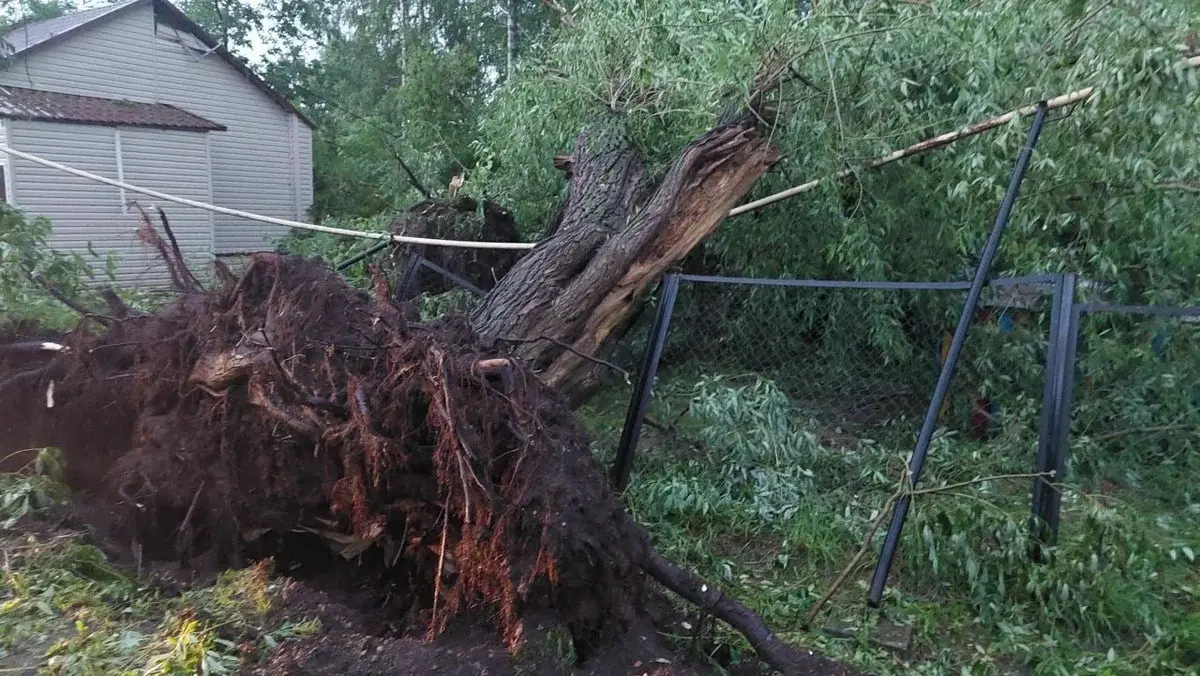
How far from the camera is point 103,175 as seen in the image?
12.6 metres

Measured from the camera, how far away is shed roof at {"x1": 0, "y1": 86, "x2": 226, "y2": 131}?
11484mm

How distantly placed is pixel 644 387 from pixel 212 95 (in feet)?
46.9

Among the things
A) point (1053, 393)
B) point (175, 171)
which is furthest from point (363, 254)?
point (175, 171)

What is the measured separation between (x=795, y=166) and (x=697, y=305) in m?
1.15

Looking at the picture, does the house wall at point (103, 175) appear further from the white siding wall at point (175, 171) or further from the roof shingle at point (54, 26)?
the roof shingle at point (54, 26)

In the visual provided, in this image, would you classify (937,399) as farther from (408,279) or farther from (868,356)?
(408,279)

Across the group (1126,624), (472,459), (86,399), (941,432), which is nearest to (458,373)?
(472,459)

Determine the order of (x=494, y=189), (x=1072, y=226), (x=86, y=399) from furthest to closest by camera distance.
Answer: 1. (x=494, y=189)
2. (x=1072, y=226)
3. (x=86, y=399)

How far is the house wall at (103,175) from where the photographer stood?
11.7m

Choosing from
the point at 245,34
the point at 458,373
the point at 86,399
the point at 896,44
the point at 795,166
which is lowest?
the point at 86,399

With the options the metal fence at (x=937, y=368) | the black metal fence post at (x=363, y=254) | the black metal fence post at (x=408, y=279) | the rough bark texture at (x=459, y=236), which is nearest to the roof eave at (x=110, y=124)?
the rough bark texture at (x=459, y=236)

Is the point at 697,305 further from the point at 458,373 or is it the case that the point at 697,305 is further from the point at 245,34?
the point at 245,34

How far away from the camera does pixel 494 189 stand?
22.7 ft

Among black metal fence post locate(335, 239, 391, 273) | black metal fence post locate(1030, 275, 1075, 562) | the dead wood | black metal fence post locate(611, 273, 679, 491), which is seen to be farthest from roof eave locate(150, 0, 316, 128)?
black metal fence post locate(1030, 275, 1075, 562)
